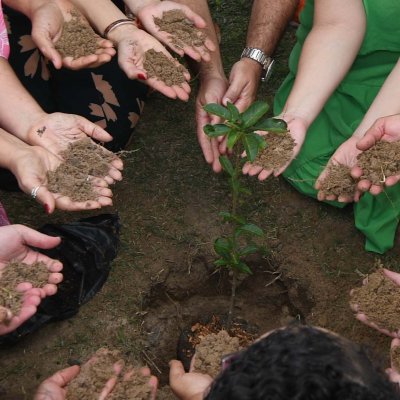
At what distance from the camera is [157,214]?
2.59 metres

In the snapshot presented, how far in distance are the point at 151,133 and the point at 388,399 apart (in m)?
2.01

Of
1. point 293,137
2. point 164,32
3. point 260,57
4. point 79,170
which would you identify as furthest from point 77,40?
point 293,137

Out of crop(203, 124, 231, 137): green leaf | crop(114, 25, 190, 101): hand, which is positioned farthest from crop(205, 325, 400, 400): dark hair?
crop(114, 25, 190, 101): hand

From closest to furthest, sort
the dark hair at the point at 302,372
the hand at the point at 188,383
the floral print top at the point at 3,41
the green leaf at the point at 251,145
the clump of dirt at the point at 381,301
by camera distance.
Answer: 1. the dark hair at the point at 302,372
2. the hand at the point at 188,383
3. the green leaf at the point at 251,145
4. the clump of dirt at the point at 381,301
5. the floral print top at the point at 3,41

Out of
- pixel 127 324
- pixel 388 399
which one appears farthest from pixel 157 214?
pixel 388 399

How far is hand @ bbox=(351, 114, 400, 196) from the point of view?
82.2 inches

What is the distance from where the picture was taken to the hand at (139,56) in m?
2.33

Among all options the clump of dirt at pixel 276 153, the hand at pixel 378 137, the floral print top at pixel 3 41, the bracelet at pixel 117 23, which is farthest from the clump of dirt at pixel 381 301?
the floral print top at pixel 3 41

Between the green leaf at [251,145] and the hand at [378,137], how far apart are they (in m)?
0.45

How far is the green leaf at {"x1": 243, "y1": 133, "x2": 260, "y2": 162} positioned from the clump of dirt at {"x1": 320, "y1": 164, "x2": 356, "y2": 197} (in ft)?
1.41

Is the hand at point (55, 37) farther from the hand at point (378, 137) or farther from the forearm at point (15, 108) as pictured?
the hand at point (378, 137)

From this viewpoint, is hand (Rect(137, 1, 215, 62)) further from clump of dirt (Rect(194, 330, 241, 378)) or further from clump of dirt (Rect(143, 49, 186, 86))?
clump of dirt (Rect(194, 330, 241, 378))

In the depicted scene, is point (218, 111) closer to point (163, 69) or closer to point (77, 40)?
point (163, 69)

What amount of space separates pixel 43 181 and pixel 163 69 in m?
0.66
